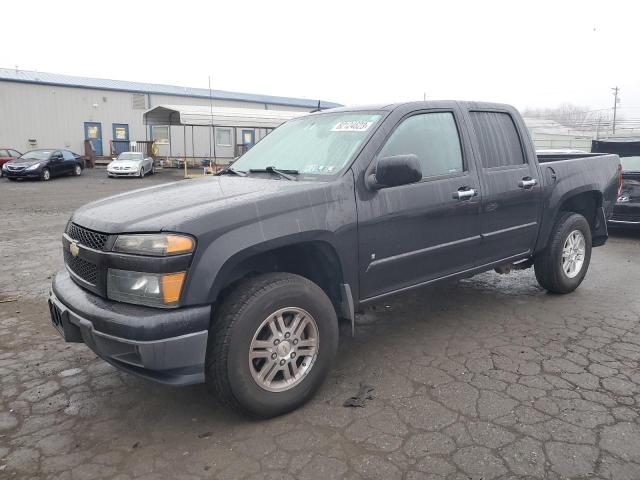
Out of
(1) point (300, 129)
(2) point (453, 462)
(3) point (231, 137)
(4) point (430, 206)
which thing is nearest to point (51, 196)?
(1) point (300, 129)

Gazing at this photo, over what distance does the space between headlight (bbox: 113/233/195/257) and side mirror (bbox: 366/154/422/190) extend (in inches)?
51.1

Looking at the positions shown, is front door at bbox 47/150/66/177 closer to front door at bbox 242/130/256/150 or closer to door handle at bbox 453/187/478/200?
front door at bbox 242/130/256/150

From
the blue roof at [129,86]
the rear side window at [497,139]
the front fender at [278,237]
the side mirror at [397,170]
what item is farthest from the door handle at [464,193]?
the blue roof at [129,86]

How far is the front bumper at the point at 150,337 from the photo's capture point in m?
2.54

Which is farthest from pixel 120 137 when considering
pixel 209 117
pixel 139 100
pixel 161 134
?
pixel 209 117

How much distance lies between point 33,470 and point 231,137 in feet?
110

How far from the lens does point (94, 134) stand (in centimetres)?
3312

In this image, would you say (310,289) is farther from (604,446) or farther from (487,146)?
(487,146)

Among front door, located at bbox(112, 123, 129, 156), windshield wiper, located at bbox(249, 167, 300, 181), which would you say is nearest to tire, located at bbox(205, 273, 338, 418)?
windshield wiper, located at bbox(249, 167, 300, 181)

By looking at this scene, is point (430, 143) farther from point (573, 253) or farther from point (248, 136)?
point (248, 136)

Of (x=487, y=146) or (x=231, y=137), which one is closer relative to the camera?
(x=487, y=146)

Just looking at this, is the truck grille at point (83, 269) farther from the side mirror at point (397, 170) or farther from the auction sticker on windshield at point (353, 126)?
the auction sticker on windshield at point (353, 126)

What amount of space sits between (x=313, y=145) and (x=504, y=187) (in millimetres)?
1671

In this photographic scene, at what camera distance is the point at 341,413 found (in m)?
3.03
